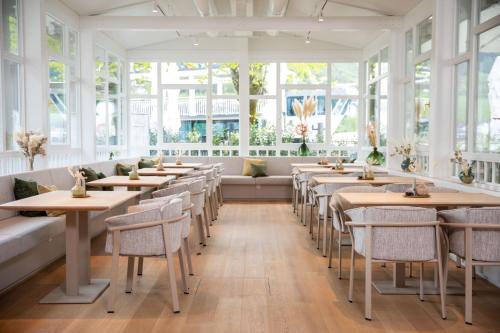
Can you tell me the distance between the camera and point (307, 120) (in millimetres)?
12516

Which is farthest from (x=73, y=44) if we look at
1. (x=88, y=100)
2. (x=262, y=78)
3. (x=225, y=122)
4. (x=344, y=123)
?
(x=344, y=123)

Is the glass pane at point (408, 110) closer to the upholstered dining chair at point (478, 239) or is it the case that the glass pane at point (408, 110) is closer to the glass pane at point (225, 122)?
the glass pane at point (225, 122)

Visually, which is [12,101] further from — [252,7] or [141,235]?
[141,235]

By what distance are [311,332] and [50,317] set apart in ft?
5.89

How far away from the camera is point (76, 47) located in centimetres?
967

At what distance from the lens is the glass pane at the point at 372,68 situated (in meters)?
11.3

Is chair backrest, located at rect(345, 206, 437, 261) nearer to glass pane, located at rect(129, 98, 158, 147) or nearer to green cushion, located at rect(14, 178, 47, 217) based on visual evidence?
green cushion, located at rect(14, 178, 47, 217)

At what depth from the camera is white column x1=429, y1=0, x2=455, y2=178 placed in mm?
6680

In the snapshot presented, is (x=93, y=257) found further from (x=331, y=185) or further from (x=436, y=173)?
(x=436, y=173)

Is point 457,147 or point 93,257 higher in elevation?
point 457,147

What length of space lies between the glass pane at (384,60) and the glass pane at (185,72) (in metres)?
4.17

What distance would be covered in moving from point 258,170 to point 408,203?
7155 mm

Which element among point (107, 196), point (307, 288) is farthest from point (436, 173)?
point (107, 196)

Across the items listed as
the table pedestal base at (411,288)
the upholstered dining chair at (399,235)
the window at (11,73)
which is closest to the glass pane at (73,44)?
the window at (11,73)
